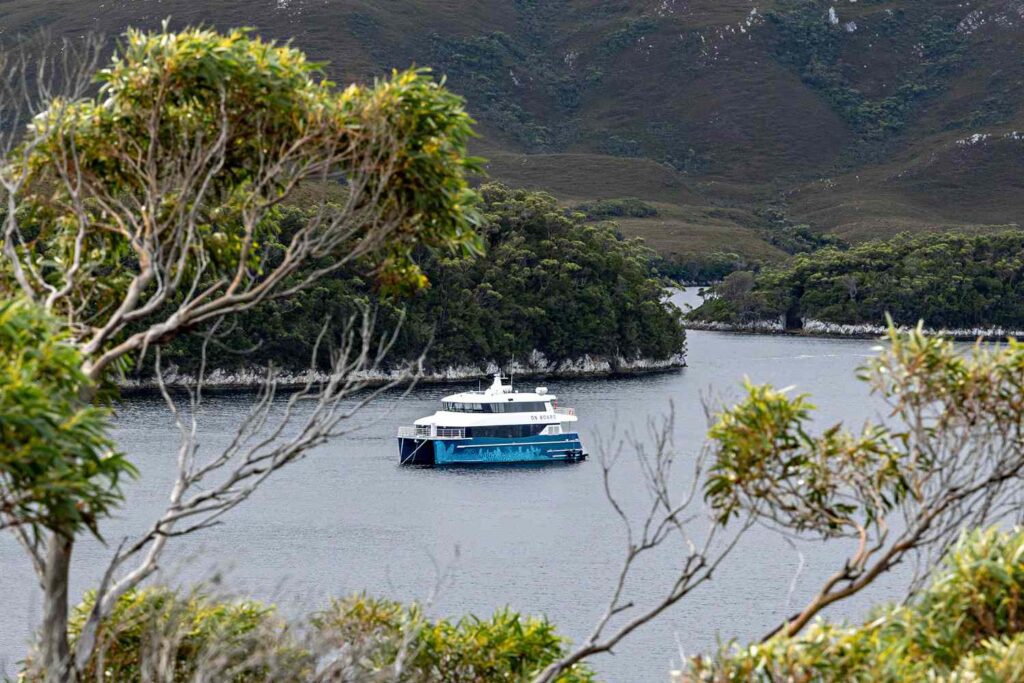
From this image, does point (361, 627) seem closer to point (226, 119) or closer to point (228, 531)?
point (226, 119)

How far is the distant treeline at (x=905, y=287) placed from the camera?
165250 millimetres

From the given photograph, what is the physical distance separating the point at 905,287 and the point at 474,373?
204 feet

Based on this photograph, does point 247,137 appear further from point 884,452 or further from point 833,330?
point 833,330

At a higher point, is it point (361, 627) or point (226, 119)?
point (226, 119)

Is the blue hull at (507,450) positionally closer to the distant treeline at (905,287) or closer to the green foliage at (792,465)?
the green foliage at (792,465)

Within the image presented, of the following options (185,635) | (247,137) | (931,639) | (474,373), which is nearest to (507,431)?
(474,373)

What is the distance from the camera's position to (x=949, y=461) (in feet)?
46.9

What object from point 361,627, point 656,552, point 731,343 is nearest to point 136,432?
point 656,552

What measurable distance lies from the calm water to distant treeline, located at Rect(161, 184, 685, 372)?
23.8 m

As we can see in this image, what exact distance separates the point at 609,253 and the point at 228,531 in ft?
247

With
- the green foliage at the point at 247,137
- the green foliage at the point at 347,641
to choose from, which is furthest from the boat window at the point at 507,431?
the green foliage at the point at 247,137

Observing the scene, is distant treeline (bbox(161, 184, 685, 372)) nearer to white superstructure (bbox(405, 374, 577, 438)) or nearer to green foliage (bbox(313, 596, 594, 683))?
white superstructure (bbox(405, 374, 577, 438))

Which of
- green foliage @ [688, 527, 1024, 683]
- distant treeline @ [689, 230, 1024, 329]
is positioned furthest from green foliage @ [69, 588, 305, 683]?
distant treeline @ [689, 230, 1024, 329]

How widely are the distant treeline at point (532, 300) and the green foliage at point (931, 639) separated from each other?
324 feet
